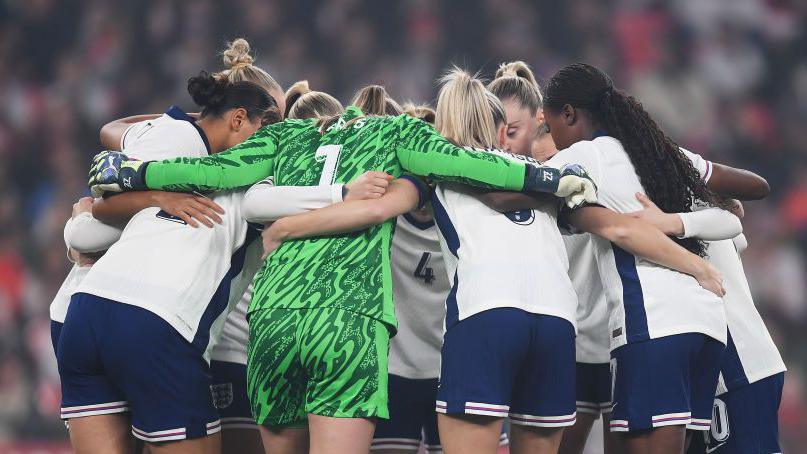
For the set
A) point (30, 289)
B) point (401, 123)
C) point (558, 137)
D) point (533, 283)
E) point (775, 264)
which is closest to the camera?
point (533, 283)

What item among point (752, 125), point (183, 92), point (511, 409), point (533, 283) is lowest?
point (511, 409)

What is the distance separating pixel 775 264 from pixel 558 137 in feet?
18.3

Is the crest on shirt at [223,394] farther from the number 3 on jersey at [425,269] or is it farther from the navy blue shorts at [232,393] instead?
the number 3 on jersey at [425,269]

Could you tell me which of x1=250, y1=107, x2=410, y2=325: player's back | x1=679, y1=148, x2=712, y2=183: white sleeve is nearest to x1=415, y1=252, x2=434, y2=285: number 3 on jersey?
x1=250, y1=107, x2=410, y2=325: player's back

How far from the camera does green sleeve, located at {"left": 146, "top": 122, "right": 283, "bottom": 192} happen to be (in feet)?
12.4

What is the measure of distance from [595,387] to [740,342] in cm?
66

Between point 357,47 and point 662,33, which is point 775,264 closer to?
point 662,33

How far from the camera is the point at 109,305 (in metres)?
3.64

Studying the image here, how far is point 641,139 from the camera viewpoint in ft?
12.7

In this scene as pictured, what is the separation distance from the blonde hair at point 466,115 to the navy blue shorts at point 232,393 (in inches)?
56.4

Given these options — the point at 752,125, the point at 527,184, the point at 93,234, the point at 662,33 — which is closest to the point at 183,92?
the point at 662,33

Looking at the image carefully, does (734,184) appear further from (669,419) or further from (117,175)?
(117,175)

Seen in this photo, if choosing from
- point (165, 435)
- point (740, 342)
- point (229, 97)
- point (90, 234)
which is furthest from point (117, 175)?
point (740, 342)

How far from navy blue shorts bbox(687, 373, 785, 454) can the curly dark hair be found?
0.67 metres
